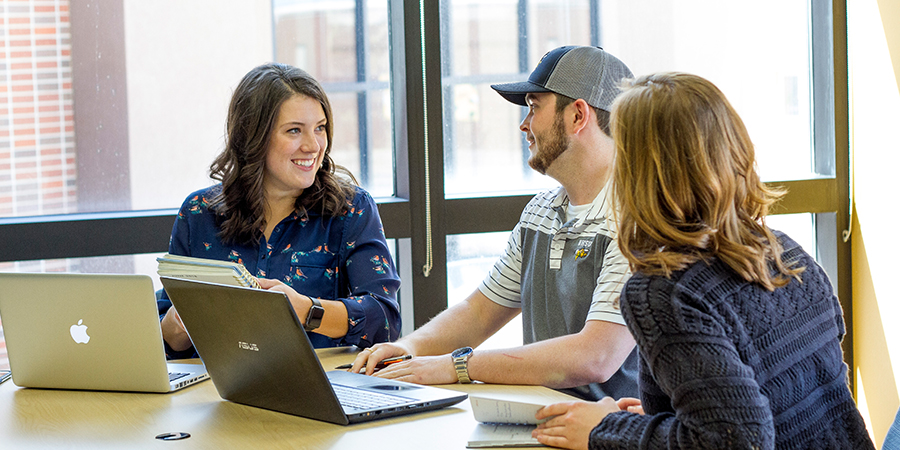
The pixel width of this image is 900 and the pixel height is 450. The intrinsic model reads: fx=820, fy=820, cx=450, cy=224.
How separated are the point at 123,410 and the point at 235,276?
316 mm

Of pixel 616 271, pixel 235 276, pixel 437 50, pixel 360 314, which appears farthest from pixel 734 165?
pixel 437 50

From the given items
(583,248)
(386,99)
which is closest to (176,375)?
(583,248)

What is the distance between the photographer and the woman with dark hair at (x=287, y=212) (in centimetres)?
214

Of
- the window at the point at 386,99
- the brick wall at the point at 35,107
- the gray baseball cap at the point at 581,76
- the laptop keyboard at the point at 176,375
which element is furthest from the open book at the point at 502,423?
the brick wall at the point at 35,107

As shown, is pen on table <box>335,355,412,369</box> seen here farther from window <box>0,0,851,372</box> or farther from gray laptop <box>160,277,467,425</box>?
window <box>0,0,851,372</box>

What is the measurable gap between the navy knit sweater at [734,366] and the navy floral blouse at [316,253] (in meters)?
1.02

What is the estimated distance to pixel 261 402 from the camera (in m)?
1.46

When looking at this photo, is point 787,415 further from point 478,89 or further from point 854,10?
point 854,10

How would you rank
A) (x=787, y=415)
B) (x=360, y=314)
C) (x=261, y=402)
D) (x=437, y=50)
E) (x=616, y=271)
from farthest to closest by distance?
(x=437, y=50), (x=360, y=314), (x=616, y=271), (x=261, y=402), (x=787, y=415)

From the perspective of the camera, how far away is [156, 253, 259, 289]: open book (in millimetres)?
1514

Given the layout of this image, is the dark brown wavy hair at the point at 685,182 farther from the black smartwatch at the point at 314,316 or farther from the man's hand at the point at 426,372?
the black smartwatch at the point at 314,316

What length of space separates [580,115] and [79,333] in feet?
3.93

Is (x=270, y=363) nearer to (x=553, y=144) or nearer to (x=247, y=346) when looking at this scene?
(x=247, y=346)

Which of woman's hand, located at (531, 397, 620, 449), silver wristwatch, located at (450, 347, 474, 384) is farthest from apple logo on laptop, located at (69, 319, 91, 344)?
woman's hand, located at (531, 397, 620, 449)
